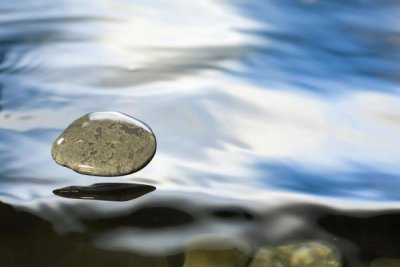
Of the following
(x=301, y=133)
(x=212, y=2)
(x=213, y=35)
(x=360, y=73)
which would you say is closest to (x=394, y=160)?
(x=301, y=133)

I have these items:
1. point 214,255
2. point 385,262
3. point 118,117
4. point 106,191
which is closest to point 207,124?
point 118,117

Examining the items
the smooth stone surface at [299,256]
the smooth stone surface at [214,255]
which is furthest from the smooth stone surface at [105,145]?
the smooth stone surface at [299,256]

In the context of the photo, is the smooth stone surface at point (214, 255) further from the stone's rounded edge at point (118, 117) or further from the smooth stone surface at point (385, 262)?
the stone's rounded edge at point (118, 117)

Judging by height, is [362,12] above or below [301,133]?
above

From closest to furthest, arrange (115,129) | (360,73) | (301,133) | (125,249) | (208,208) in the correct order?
1. (125,249)
2. (208,208)
3. (115,129)
4. (301,133)
5. (360,73)

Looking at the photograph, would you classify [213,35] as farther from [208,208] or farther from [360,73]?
[208,208]

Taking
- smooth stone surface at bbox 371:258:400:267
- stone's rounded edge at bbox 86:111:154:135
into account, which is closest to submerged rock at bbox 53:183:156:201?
stone's rounded edge at bbox 86:111:154:135
